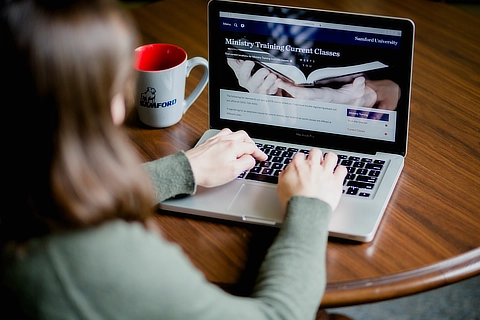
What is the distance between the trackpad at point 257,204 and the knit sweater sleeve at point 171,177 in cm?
8

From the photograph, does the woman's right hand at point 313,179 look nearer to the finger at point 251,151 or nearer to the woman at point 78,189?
the finger at point 251,151

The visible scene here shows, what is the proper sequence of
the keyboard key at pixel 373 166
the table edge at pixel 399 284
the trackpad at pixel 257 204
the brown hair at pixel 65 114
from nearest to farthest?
the brown hair at pixel 65 114
the table edge at pixel 399 284
the trackpad at pixel 257 204
the keyboard key at pixel 373 166

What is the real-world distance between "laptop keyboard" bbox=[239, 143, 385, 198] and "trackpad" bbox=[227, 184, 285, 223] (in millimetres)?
29

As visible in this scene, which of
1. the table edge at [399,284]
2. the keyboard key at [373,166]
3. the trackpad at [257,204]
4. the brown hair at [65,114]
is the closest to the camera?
the brown hair at [65,114]

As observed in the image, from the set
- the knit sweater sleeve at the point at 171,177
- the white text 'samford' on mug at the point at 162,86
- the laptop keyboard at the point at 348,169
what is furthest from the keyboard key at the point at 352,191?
the white text 'samford' on mug at the point at 162,86

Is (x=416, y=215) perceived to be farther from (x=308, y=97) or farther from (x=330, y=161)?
(x=308, y=97)

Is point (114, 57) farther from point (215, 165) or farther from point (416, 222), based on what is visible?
point (416, 222)

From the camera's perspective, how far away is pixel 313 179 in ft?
3.04

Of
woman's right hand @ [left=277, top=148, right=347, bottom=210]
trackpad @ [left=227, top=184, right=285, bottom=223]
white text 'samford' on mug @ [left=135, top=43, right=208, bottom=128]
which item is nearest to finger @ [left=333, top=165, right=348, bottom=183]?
woman's right hand @ [left=277, top=148, right=347, bottom=210]

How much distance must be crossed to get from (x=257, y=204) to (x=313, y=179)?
10 cm

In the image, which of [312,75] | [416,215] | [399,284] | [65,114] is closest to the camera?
[65,114]

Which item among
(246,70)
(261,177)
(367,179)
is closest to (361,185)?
(367,179)

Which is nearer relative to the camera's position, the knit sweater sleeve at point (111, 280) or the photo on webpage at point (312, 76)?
the knit sweater sleeve at point (111, 280)

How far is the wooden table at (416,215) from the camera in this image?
84cm
